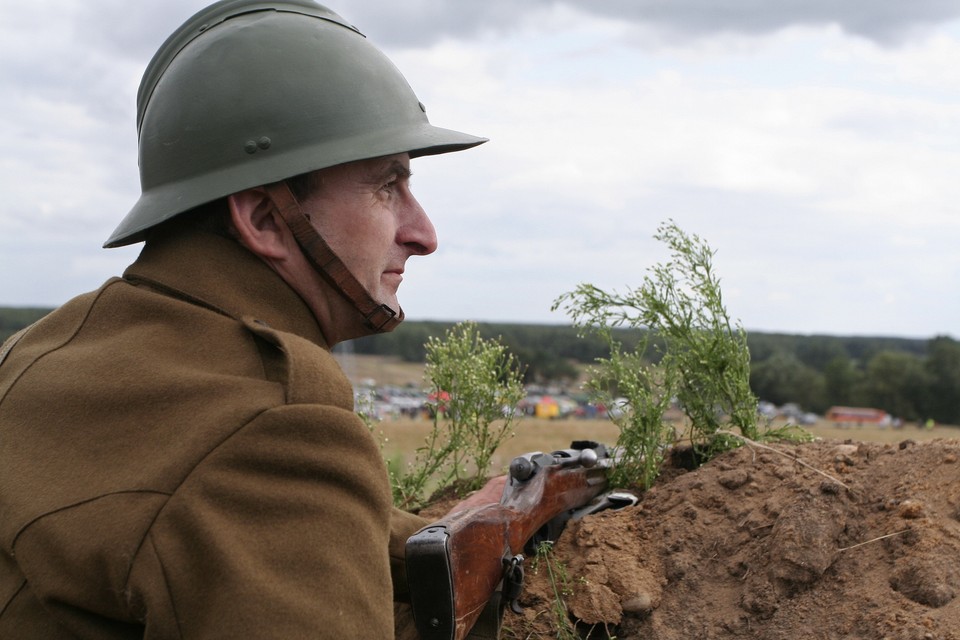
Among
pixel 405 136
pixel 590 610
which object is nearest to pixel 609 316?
pixel 590 610

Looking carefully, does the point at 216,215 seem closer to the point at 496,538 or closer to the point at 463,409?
the point at 496,538

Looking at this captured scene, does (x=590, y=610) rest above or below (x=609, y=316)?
below

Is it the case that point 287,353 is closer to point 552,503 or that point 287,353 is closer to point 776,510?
point 552,503

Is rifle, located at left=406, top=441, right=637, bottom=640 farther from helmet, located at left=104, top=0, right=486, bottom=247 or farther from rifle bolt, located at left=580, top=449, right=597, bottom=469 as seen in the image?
helmet, located at left=104, top=0, right=486, bottom=247

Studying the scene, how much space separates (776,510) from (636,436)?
100cm

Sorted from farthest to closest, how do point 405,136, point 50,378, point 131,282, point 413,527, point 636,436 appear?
point 636,436 → point 413,527 → point 405,136 → point 131,282 → point 50,378

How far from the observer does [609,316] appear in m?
5.12

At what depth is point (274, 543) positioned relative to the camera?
7.37ft

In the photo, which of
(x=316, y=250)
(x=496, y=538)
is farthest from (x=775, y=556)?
(x=316, y=250)

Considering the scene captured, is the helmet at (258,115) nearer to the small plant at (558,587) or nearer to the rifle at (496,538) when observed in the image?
the rifle at (496,538)

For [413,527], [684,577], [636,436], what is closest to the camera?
[413,527]

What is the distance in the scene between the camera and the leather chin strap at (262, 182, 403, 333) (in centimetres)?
292

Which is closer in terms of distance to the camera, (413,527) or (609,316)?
(413,527)

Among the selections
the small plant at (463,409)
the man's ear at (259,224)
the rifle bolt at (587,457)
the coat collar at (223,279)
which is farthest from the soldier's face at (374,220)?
the small plant at (463,409)
